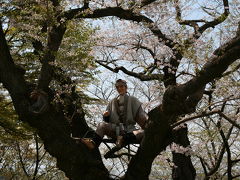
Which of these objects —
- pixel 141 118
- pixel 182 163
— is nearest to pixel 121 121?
pixel 141 118

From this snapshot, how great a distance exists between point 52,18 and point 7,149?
1297 centimetres

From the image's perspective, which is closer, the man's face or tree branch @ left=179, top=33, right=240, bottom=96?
tree branch @ left=179, top=33, right=240, bottom=96

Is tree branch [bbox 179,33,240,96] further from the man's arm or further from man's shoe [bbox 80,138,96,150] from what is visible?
man's shoe [bbox 80,138,96,150]

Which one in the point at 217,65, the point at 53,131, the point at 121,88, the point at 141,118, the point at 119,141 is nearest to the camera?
the point at 217,65

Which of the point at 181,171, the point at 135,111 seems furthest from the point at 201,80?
the point at 181,171

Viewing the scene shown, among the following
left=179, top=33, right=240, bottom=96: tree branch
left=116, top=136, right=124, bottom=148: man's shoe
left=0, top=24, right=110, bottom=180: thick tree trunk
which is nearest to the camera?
left=179, top=33, right=240, bottom=96: tree branch

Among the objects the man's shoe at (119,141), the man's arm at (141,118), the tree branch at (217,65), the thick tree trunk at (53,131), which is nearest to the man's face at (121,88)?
the man's arm at (141,118)

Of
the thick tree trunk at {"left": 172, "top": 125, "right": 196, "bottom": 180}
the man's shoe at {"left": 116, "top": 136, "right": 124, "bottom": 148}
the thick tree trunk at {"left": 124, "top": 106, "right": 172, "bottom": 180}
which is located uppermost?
the thick tree trunk at {"left": 172, "top": 125, "right": 196, "bottom": 180}

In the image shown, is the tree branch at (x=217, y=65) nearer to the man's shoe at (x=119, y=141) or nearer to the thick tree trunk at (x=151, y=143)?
the thick tree trunk at (x=151, y=143)

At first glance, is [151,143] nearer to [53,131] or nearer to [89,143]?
[89,143]

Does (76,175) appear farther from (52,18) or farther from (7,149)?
(7,149)

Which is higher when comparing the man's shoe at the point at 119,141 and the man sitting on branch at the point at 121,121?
the man sitting on branch at the point at 121,121

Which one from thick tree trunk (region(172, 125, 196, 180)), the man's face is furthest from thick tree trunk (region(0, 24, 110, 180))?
thick tree trunk (region(172, 125, 196, 180))

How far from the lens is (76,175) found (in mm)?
3684
